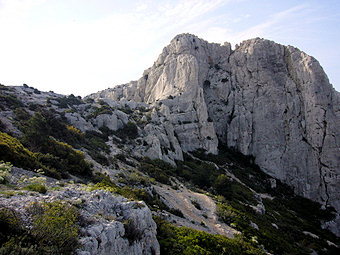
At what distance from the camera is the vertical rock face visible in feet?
181

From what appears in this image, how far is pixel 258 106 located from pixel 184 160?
30.1m

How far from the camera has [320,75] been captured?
60.8m

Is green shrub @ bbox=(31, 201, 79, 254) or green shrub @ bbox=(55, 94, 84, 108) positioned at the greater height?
green shrub @ bbox=(55, 94, 84, 108)

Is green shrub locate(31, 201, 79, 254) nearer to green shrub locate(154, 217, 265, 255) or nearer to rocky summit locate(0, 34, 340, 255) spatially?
rocky summit locate(0, 34, 340, 255)

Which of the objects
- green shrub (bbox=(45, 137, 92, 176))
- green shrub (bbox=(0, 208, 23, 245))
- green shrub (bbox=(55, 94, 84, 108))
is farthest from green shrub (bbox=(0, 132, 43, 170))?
green shrub (bbox=(55, 94, 84, 108))

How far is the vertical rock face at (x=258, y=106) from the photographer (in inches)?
2169

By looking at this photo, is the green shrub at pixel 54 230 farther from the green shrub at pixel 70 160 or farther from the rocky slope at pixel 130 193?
the green shrub at pixel 70 160

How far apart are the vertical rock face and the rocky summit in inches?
11.4

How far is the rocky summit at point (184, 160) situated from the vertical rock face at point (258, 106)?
0.95 ft

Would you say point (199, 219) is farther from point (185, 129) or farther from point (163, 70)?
point (163, 70)

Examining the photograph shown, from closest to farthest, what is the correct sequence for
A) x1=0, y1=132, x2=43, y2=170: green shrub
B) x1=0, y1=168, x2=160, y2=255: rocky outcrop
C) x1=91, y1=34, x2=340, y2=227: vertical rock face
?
x1=0, y1=168, x2=160, y2=255: rocky outcrop → x1=0, y1=132, x2=43, y2=170: green shrub → x1=91, y1=34, x2=340, y2=227: vertical rock face

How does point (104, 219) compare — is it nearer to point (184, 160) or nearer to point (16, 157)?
point (16, 157)

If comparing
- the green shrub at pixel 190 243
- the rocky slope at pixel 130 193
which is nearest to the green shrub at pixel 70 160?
the rocky slope at pixel 130 193

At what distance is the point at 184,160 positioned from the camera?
4891 centimetres
